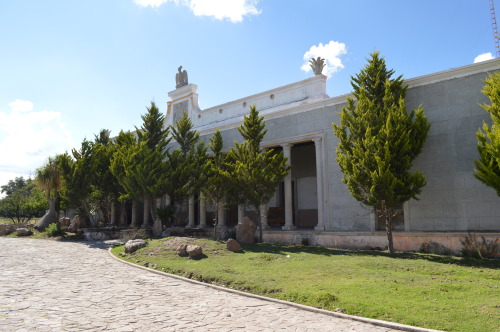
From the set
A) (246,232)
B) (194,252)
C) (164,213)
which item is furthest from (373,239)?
(164,213)

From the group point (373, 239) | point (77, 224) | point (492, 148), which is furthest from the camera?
point (77, 224)

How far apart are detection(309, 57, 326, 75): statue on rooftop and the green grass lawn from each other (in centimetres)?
1130

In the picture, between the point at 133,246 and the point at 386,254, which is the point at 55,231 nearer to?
the point at 133,246

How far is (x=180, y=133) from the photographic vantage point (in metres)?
24.6

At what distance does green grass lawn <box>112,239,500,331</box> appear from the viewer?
709 centimetres

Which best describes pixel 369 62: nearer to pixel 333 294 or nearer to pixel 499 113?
pixel 499 113

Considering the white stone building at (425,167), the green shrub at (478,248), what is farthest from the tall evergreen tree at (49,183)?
the green shrub at (478,248)

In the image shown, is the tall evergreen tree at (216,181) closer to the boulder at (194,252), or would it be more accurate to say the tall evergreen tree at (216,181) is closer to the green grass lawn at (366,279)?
the green grass lawn at (366,279)

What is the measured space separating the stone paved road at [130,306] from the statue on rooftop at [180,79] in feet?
65.4

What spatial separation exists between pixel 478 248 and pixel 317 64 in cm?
1334

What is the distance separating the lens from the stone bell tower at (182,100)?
28.8 m

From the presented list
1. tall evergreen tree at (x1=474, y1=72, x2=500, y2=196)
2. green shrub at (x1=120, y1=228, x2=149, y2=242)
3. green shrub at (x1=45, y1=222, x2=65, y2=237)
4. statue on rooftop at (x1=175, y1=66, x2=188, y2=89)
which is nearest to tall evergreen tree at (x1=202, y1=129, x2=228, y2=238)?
green shrub at (x1=120, y1=228, x2=149, y2=242)

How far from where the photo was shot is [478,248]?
44.8 ft

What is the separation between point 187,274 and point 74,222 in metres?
19.1
